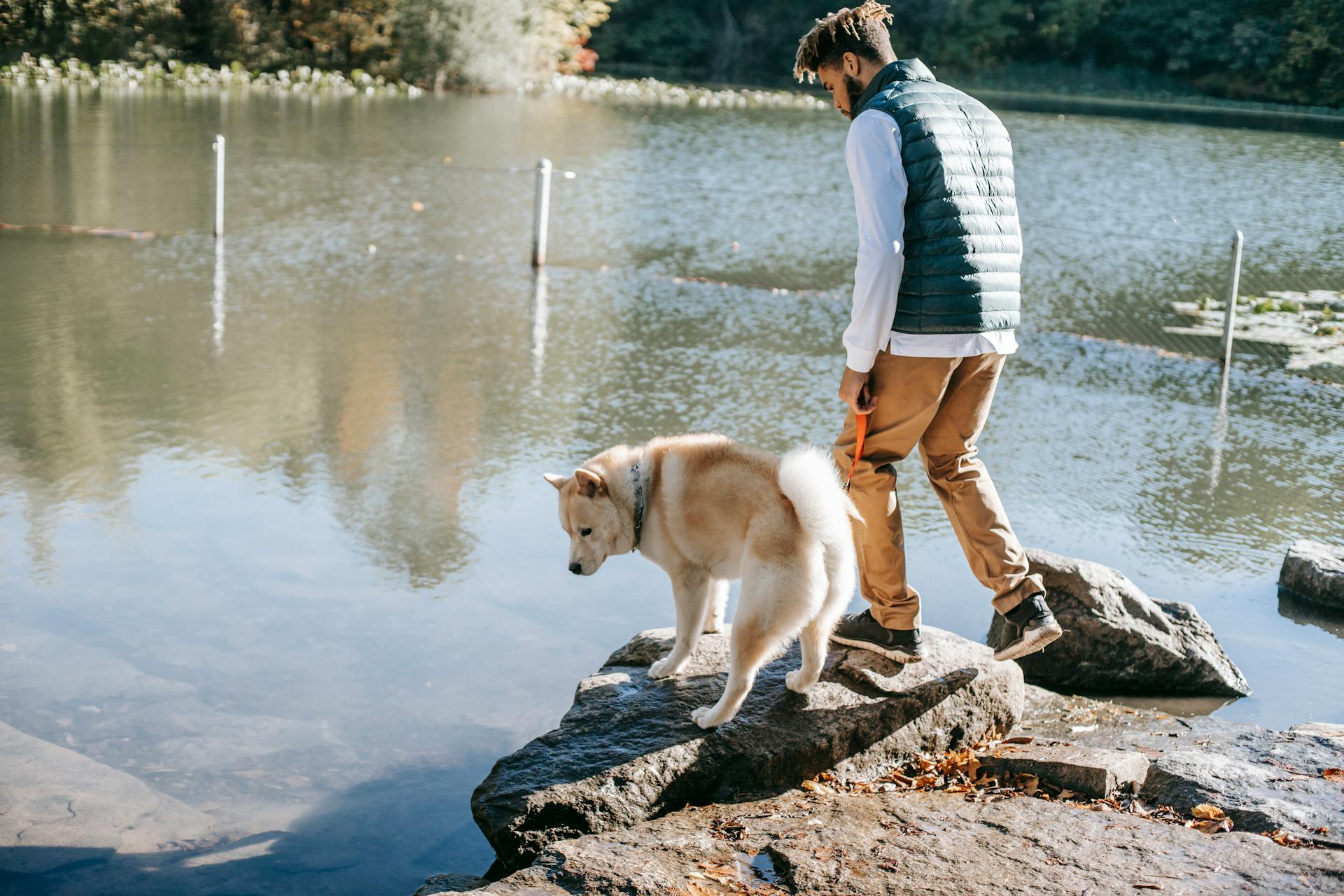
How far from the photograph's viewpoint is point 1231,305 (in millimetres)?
9414

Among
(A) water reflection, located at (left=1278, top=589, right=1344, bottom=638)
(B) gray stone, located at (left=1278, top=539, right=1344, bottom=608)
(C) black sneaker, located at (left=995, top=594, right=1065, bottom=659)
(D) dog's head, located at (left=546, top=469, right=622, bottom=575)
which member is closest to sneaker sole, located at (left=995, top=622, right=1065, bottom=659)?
(C) black sneaker, located at (left=995, top=594, right=1065, bottom=659)

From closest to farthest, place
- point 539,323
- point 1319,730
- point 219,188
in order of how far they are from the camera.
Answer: point 1319,730, point 539,323, point 219,188

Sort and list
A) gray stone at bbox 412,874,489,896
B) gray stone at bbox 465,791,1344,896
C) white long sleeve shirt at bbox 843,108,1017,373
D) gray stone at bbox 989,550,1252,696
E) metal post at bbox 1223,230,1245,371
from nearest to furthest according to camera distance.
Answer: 1. gray stone at bbox 465,791,1344,896
2. gray stone at bbox 412,874,489,896
3. white long sleeve shirt at bbox 843,108,1017,373
4. gray stone at bbox 989,550,1252,696
5. metal post at bbox 1223,230,1245,371

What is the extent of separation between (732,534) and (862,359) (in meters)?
0.64

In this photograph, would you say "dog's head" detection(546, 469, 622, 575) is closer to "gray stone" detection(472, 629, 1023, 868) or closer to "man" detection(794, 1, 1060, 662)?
"gray stone" detection(472, 629, 1023, 868)

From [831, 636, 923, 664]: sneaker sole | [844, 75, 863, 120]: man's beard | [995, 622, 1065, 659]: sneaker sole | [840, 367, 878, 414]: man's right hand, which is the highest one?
[844, 75, 863, 120]: man's beard

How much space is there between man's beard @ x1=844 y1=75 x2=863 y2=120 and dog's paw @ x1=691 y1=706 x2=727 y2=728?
184cm

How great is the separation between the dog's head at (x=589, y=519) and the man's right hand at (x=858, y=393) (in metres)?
0.78

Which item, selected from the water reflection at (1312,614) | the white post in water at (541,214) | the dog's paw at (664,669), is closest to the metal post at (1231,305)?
the water reflection at (1312,614)

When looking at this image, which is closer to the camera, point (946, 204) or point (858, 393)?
point (946, 204)

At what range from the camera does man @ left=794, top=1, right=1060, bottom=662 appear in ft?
11.5

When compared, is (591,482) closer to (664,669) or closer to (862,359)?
(664,669)

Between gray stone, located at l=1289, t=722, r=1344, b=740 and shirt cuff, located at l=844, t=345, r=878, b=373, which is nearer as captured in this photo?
shirt cuff, located at l=844, t=345, r=878, b=373

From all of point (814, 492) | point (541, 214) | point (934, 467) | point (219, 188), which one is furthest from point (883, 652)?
point (219, 188)
